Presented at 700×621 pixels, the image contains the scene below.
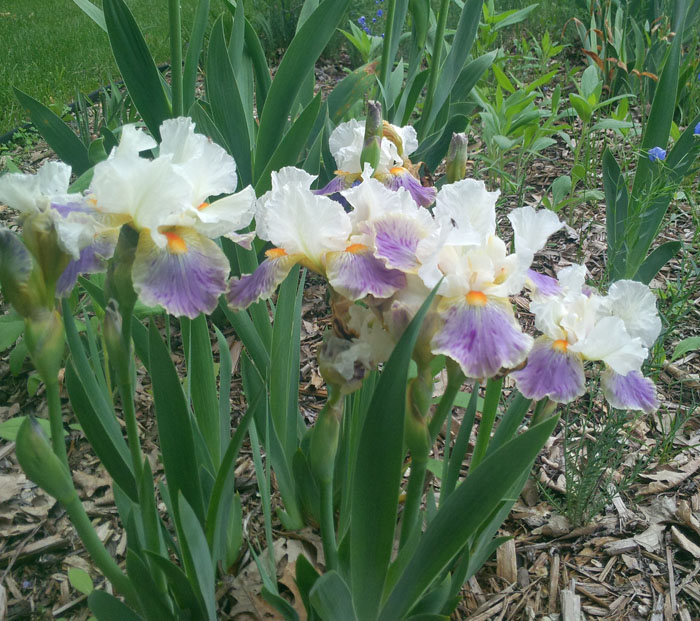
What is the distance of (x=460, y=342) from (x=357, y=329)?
162 millimetres

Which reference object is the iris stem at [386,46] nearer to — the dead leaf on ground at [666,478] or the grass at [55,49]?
the dead leaf on ground at [666,478]

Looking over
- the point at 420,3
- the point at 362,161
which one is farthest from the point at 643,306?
the point at 420,3

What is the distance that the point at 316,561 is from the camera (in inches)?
56.9

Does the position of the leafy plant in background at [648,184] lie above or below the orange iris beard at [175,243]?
below

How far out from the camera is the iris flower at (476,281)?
779 millimetres

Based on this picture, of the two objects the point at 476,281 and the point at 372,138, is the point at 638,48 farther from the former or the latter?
the point at 476,281

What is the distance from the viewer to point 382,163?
4.38 feet

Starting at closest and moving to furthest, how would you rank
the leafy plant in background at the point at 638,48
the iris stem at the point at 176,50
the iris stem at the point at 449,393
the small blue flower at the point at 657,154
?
the iris stem at the point at 449,393
the iris stem at the point at 176,50
the small blue flower at the point at 657,154
the leafy plant in background at the point at 638,48

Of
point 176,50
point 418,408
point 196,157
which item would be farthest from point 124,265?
point 176,50

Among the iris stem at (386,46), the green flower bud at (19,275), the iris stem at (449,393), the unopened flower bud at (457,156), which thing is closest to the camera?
the green flower bud at (19,275)

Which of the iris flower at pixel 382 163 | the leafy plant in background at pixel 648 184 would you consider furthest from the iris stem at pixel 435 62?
the iris flower at pixel 382 163

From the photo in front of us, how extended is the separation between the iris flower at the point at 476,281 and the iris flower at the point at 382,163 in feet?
1.39

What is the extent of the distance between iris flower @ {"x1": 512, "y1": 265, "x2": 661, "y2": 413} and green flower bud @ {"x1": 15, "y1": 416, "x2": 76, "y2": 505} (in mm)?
620

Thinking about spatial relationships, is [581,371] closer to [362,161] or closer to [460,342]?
[460,342]
